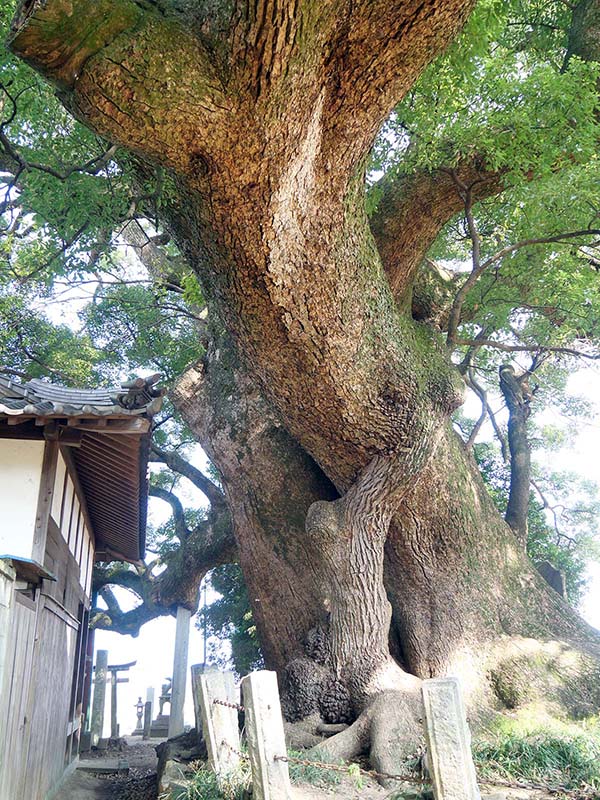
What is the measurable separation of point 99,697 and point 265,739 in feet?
43.9

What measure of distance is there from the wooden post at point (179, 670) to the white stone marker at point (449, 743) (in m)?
10.5

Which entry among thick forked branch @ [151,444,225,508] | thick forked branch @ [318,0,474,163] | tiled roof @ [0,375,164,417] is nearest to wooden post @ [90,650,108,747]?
thick forked branch @ [151,444,225,508]

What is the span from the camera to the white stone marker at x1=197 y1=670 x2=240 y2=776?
4.89 metres

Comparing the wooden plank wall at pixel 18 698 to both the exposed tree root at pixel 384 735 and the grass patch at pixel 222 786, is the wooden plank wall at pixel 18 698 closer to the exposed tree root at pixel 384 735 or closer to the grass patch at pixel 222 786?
the grass patch at pixel 222 786

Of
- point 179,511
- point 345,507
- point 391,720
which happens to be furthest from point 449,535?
point 179,511

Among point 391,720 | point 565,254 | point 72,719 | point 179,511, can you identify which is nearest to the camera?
point 391,720

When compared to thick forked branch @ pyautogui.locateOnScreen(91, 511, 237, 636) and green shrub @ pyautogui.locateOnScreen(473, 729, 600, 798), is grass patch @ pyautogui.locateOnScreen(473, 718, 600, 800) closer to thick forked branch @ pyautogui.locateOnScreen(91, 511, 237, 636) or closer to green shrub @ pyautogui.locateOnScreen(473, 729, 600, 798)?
green shrub @ pyautogui.locateOnScreen(473, 729, 600, 798)

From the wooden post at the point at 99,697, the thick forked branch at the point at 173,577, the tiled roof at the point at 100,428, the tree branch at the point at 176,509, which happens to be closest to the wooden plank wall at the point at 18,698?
the tiled roof at the point at 100,428

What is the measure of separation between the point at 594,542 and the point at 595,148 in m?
11.1

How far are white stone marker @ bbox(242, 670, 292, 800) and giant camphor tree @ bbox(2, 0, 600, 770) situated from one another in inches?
81.8

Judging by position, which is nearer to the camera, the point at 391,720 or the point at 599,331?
the point at 391,720

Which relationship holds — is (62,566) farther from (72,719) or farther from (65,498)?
(72,719)

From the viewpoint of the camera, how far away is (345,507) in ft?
21.8

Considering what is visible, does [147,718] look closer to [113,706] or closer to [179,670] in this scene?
[113,706]
